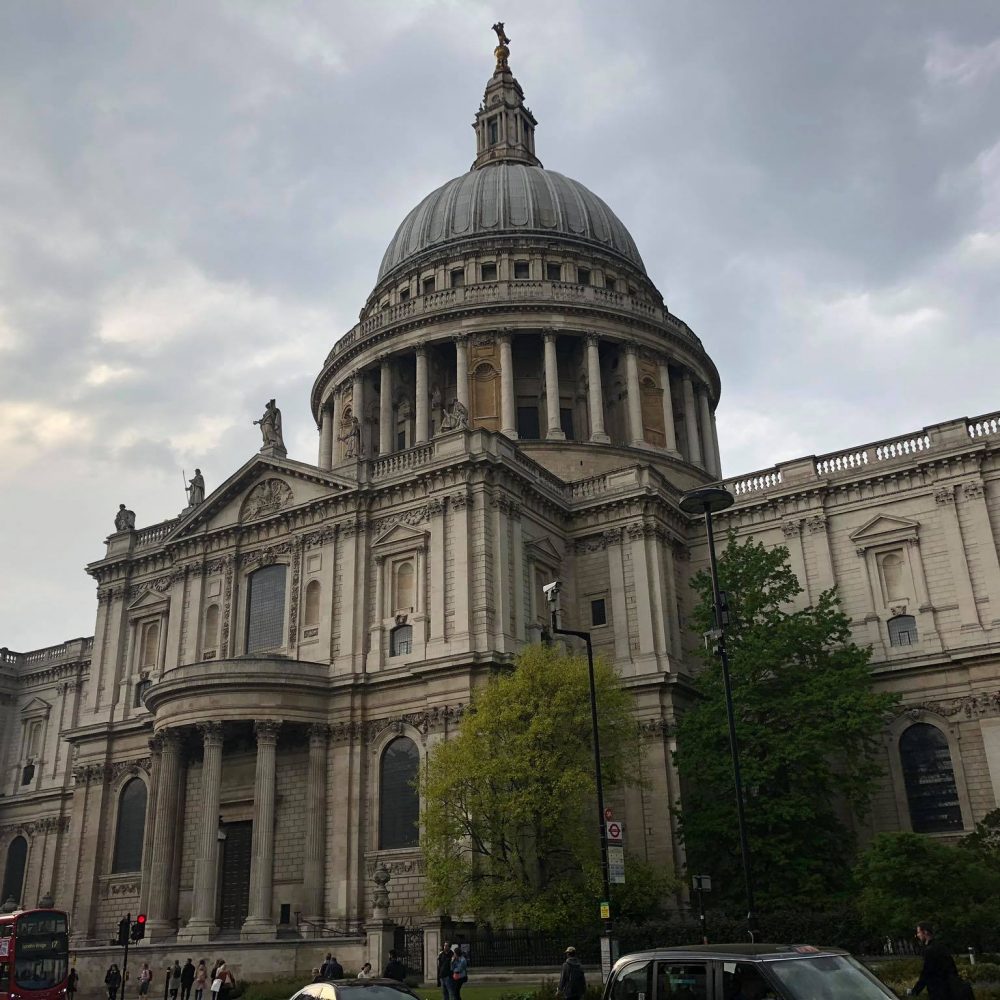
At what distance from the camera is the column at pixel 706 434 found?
223ft

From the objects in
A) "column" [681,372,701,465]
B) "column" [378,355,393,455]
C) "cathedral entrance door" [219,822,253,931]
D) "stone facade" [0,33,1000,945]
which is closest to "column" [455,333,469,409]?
"stone facade" [0,33,1000,945]

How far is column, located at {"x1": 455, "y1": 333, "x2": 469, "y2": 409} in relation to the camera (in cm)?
6247

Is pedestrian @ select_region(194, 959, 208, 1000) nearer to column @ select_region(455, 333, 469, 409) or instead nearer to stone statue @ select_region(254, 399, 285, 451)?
stone statue @ select_region(254, 399, 285, 451)

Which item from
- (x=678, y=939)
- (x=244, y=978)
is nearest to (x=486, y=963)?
(x=678, y=939)

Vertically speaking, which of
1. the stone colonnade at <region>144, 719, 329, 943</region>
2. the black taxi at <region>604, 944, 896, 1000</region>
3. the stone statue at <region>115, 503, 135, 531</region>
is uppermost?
the stone statue at <region>115, 503, 135, 531</region>

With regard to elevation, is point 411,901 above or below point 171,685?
below

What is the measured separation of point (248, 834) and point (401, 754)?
738 cm

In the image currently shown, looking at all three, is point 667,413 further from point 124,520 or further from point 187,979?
point 187,979

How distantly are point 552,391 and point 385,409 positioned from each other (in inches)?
408

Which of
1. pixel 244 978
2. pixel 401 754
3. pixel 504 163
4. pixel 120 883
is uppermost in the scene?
pixel 504 163

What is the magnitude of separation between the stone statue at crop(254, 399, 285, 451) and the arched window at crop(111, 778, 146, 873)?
16229 millimetres

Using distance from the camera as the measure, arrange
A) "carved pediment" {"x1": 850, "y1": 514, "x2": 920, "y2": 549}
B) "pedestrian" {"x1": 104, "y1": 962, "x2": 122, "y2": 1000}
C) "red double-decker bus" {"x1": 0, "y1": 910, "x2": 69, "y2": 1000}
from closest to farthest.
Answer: "red double-decker bus" {"x1": 0, "y1": 910, "x2": 69, "y2": 1000}
"pedestrian" {"x1": 104, "y1": 962, "x2": 122, "y2": 1000}
"carved pediment" {"x1": 850, "y1": 514, "x2": 920, "y2": 549}

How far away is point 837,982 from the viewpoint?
12.4m

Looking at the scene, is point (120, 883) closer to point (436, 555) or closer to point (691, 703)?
point (436, 555)
